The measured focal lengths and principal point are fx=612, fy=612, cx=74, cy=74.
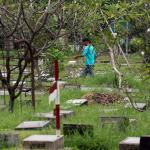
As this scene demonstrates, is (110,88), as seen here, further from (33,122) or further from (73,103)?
(33,122)

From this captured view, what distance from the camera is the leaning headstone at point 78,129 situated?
9.34 meters

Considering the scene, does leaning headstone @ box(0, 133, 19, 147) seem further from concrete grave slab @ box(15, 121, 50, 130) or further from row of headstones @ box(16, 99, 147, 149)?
concrete grave slab @ box(15, 121, 50, 130)

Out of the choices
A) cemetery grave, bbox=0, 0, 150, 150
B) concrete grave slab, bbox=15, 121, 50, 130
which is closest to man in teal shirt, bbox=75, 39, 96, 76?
cemetery grave, bbox=0, 0, 150, 150

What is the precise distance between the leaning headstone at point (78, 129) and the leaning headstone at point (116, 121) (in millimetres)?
774

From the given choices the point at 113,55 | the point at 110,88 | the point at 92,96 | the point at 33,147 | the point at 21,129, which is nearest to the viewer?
the point at 33,147

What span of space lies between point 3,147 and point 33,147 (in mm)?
680

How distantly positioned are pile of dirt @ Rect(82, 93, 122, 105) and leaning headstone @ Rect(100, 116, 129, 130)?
4.02 meters

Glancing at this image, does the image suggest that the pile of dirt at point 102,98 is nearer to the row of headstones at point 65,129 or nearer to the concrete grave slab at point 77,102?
the concrete grave slab at point 77,102

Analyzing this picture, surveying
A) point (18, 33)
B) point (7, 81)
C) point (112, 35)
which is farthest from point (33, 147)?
point (18, 33)

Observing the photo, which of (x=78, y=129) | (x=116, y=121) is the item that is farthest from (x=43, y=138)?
(x=116, y=121)

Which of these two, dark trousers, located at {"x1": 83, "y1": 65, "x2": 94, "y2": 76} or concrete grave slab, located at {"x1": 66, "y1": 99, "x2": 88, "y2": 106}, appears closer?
concrete grave slab, located at {"x1": 66, "y1": 99, "x2": 88, "y2": 106}

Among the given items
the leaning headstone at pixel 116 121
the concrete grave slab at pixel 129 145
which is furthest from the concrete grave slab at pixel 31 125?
the concrete grave slab at pixel 129 145

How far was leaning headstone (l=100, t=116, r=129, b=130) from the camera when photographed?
10.1 m

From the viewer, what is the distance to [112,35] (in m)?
9.19
